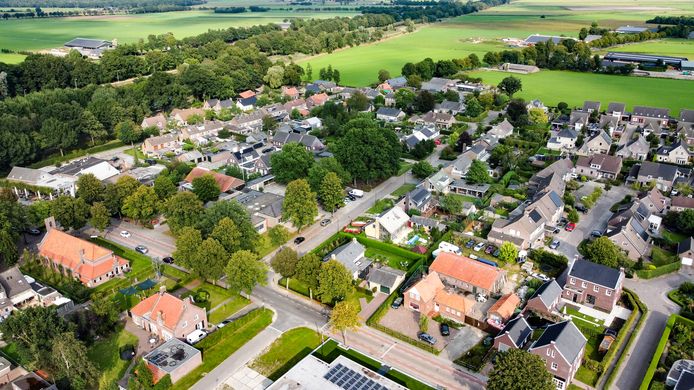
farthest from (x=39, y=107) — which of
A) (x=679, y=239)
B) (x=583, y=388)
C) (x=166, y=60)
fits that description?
(x=679, y=239)

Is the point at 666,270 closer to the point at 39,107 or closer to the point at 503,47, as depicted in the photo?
the point at 39,107

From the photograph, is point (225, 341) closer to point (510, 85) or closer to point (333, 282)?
point (333, 282)

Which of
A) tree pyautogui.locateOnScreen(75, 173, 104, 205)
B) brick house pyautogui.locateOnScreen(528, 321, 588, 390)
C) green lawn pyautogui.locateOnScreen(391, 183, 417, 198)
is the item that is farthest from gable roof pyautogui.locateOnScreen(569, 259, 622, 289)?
tree pyautogui.locateOnScreen(75, 173, 104, 205)

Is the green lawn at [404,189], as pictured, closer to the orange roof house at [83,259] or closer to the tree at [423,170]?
the tree at [423,170]

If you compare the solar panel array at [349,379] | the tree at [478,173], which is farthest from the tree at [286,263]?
the tree at [478,173]

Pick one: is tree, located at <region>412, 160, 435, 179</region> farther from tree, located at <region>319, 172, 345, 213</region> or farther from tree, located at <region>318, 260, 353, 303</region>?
tree, located at <region>318, 260, 353, 303</region>

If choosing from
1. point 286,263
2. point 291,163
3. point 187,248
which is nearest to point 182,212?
point 187,248
